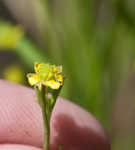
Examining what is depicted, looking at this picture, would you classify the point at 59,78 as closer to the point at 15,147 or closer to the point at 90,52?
the point at 15,147

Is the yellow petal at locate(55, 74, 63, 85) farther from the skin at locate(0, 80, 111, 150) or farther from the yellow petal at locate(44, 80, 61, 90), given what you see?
the skin at locate(0, 80, 111, 150)

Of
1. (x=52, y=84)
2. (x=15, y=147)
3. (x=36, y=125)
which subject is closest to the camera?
(x=52, y=84)

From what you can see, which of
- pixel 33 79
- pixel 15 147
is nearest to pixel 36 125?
pixel 15 147

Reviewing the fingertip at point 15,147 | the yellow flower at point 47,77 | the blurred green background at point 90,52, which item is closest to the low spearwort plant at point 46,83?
the yellow flower at point 47,77

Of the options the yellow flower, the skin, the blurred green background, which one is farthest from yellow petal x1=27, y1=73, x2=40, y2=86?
the blurred green background

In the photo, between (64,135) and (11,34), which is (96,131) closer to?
(64,135)

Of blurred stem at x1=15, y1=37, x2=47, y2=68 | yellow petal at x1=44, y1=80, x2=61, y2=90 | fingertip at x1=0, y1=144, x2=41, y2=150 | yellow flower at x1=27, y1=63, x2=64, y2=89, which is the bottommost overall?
fingertip at x1=0, y1=144, x2=41, y2=150
